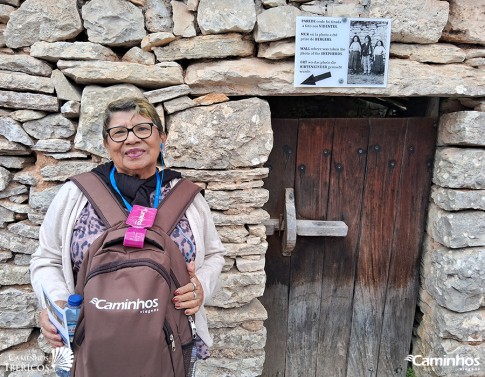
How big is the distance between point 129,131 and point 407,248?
164 cm

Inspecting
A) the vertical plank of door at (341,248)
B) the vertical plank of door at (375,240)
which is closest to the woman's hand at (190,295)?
the vertical plank of door at (341,248)

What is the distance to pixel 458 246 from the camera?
185 cm

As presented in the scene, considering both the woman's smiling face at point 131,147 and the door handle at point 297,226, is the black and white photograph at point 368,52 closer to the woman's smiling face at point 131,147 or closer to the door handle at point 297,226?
the door handle at point 297,226

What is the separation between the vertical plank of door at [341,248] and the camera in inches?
78.5

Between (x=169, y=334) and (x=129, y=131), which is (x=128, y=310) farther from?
(x=129, y=131)

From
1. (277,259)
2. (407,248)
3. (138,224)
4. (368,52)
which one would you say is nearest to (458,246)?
(407,248)

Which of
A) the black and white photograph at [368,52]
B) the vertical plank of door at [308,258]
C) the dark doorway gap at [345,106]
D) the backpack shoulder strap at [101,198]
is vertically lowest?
the vertical plank of door at [308,258]

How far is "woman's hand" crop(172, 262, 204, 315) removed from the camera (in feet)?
3.55

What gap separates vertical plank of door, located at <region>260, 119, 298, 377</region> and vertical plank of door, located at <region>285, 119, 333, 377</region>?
3 centimetres

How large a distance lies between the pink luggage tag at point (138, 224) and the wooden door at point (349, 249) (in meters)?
0.96

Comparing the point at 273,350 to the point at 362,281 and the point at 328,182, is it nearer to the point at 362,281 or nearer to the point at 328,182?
the point at 362,281

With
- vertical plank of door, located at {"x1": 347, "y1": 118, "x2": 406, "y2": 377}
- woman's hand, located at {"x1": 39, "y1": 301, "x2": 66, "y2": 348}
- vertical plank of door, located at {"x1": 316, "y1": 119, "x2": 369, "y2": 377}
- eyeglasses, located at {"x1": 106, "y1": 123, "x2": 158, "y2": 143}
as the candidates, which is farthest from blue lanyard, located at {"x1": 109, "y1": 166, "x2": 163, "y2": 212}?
vertical plank of door, located at {"x1": 347, "y1": 118, "x2": 406, "y2": 377}

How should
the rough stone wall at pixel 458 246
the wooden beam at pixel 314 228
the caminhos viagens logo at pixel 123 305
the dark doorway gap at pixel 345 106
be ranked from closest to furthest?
the caminhos viagens logo at pixel 123 305 < the rough stone wall at pixel 458 246 < the wooden beam at pixel 314 228 < the dark doorway gap at pixel 345 106

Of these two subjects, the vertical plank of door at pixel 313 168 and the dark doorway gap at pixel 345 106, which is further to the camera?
the dark doorway gap at pixel 345 106
